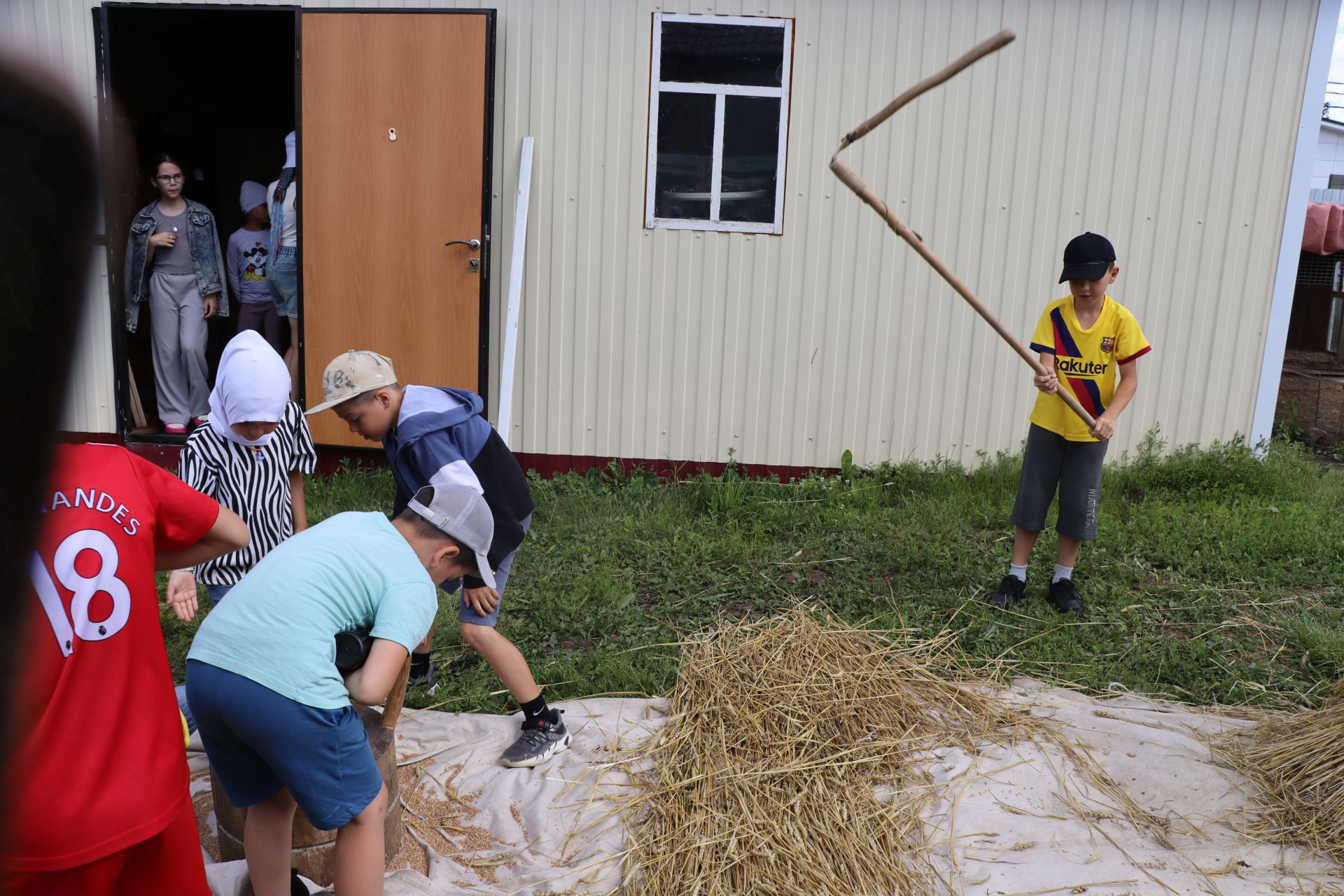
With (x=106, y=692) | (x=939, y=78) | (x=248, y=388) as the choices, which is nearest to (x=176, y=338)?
(x=248, y=388)

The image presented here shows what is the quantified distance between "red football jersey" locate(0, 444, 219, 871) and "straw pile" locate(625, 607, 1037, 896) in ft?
5.14

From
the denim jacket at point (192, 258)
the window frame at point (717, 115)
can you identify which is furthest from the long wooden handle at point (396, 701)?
the denim jacket at point (192, 258)

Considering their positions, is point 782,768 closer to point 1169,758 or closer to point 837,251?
point 1169,758

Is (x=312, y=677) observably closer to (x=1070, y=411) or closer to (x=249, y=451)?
(x=249, y=451)

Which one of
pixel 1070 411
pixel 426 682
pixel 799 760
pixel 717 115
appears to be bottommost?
pixel 426 682

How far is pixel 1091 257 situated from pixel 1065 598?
1.62 metres

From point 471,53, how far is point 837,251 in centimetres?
254

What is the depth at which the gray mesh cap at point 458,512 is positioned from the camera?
2572mm

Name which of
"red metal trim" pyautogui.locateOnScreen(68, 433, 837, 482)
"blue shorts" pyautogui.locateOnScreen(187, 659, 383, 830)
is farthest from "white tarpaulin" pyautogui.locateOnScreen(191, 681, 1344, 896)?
"red metal trim" pyautogui.locateOnScreen(68, 433, 837, 482)

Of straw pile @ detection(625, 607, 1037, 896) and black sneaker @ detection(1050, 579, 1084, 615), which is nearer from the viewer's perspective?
straw pile @ detection(625, 607, 1037, 896)

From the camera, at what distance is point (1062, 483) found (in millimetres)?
4973

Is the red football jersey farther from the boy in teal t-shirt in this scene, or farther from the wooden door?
the wooden door

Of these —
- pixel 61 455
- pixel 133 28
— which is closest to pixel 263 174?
pixel 133 28

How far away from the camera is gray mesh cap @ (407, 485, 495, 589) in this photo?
2.57 metres
